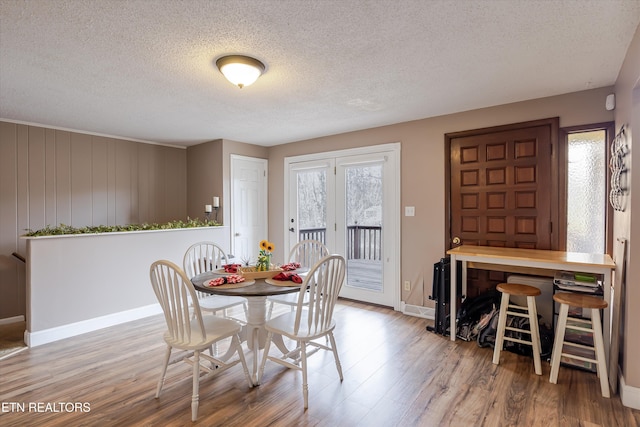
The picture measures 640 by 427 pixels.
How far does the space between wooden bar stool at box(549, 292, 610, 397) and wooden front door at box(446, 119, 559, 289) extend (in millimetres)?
845

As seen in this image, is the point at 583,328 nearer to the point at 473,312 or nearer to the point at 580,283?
the point at 580,283

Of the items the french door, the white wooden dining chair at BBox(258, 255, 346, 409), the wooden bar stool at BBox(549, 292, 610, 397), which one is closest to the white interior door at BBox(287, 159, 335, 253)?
the french door

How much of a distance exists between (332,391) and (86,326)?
9.17ft

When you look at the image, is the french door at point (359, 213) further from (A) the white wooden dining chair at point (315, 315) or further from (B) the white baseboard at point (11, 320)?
(B) the white baseboard at point (11, 320)

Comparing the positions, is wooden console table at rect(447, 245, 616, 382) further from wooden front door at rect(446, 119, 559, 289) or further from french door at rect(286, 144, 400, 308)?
french door at rect(286, 144, 400, 308)

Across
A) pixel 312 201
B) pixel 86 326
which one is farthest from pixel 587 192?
pixel 86 326

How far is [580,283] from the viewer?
253 centimetres

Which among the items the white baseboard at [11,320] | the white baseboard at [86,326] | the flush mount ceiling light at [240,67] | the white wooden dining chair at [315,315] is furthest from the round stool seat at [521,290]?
the white baseboard at [11,320]

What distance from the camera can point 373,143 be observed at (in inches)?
168

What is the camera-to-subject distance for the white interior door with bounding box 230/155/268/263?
16.4 ft

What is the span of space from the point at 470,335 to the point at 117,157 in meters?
5.09

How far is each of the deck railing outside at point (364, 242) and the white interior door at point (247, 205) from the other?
157cm

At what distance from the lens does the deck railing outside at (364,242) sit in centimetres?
429

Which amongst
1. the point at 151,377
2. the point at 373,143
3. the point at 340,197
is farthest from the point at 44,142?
the point at 373,143
